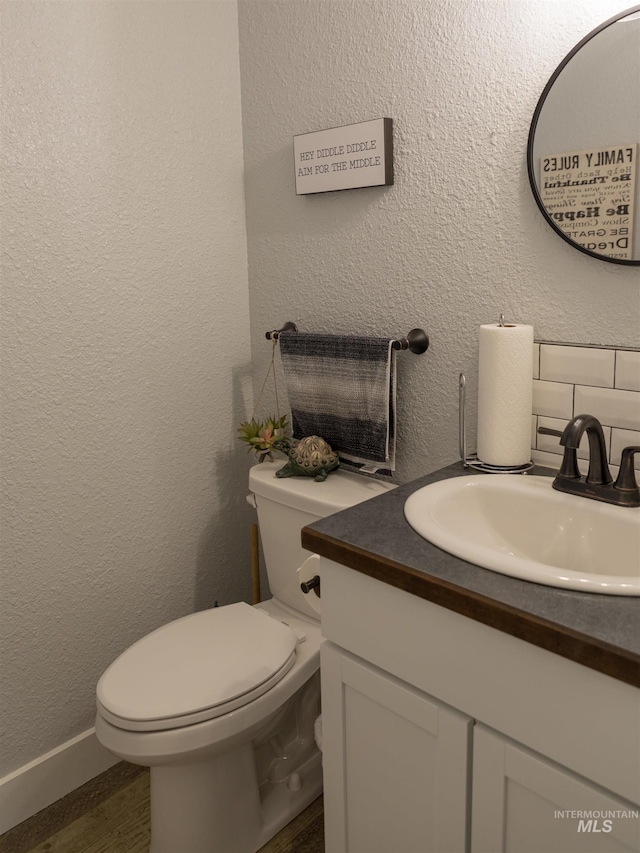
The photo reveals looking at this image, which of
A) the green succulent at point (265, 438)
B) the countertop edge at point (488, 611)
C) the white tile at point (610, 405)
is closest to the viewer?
the countertop edge at point (488, 611)

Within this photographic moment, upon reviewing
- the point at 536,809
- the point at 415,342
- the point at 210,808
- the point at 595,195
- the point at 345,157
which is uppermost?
the point at 345,157

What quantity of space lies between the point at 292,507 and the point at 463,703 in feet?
2.37

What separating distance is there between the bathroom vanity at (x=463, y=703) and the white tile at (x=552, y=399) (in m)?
0.34

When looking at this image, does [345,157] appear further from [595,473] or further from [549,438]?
[595,473]

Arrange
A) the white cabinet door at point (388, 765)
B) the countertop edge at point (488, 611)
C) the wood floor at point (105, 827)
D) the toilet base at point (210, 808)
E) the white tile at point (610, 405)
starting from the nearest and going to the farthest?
Result: the countertop edge at point (488, 611) → the white cabinet door at point (388, 765) → the white tile at point (610, 405) → the toilet base at point (210, 808) → the wood floor at point (105, 827)

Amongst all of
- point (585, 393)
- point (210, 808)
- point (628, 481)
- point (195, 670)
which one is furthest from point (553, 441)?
point (210, 808)

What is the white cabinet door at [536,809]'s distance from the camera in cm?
83

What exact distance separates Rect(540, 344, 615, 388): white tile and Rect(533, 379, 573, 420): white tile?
1cm

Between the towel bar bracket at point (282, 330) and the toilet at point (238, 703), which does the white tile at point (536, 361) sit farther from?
the towel bar bracket at point (282, 330)

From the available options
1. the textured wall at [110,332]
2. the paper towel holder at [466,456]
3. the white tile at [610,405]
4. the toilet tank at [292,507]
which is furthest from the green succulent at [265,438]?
the white tile at [610,405]

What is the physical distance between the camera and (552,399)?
1.33m

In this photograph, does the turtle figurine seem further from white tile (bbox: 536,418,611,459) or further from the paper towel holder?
white tile (bbox: 536,418,611,459)

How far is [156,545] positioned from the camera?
6.07 ft

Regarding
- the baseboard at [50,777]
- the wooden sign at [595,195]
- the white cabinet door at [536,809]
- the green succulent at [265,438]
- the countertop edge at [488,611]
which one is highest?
the wooden sign at [595,195]
